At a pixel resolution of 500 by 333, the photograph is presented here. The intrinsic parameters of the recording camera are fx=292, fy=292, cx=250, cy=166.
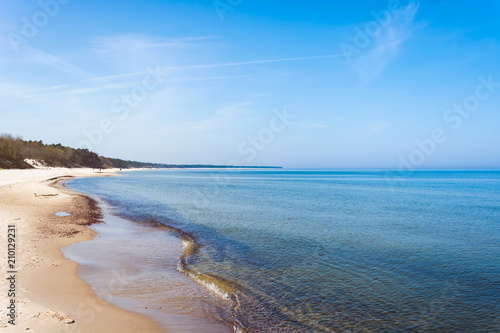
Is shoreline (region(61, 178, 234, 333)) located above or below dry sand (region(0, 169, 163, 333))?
below

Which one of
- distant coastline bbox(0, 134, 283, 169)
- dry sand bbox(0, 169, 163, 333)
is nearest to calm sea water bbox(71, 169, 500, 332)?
dry sand bbox(0, 169, 163, 333)

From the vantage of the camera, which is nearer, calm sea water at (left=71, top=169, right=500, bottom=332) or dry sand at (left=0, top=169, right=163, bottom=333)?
dry sand at (left=0, top=169, right=163, bottom=333)

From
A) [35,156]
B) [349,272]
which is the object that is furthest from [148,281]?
[35,156]

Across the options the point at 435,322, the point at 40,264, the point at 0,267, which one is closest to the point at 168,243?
the point at 40,264

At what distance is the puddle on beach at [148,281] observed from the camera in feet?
25.1

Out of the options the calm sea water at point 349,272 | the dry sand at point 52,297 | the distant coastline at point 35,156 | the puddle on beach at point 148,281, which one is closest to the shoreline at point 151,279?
the puddle on beach at point 148,281

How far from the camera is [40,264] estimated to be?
10328mm

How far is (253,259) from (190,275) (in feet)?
10.7

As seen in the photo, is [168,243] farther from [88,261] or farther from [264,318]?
[264,318]

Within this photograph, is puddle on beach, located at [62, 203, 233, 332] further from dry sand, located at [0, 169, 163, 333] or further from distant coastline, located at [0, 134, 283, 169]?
distant coastline, located at [0, 134, 283, 169]

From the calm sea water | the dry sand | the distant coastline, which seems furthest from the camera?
the distant coastline

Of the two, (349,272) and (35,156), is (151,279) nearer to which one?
(349,272)

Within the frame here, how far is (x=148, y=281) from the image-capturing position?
10.0 meters

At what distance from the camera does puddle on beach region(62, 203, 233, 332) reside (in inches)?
301
